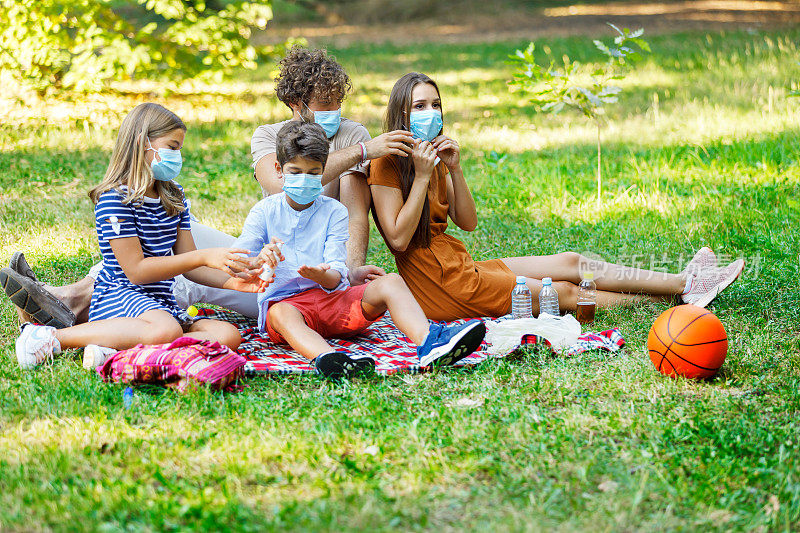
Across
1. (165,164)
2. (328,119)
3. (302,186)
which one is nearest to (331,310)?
(302,186)

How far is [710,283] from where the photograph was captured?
15.4ft

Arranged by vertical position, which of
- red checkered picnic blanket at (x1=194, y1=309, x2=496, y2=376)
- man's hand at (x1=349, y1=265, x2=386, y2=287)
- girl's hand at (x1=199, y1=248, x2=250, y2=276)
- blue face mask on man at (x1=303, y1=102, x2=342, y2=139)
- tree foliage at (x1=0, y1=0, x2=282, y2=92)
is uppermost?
tree foliage at (x1=0, y1=0, x2=282, y2=92)

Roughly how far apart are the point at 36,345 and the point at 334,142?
203 cm

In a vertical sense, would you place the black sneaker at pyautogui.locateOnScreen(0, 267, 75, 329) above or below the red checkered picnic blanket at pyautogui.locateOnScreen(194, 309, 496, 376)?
above

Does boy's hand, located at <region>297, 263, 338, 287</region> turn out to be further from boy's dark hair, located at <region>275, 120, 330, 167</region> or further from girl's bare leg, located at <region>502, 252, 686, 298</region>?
girl's bare leg, located at <region>502, 252, 686, 298</region>

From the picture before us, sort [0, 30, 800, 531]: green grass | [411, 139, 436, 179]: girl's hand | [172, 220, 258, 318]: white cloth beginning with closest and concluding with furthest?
[0, 30, 800, 531]: green grass < [411, 139, 436, 179]: girl's hand < [172, 220, 258, 318]: white cloth

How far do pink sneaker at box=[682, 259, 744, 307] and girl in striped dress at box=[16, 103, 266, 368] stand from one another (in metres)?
2.46

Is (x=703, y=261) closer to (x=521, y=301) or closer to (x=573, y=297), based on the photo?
(x=573, y=297)

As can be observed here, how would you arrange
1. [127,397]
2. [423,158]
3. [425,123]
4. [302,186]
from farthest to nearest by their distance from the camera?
[425,123] < [423,158] < [302,186] < [127,397]

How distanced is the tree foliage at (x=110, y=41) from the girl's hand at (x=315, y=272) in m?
5.97

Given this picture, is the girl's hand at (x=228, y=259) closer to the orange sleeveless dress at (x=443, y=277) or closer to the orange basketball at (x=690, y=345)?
the orange sleeveless dress at (x=443, y=277)

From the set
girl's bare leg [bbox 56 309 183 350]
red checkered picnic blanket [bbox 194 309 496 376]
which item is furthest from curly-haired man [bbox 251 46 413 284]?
girl's bare leg [bbox 56 309 183 350]

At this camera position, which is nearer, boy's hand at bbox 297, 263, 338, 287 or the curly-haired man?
boy's hand at bbox 297, 263, 338, 287

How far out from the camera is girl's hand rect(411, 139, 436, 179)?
4.34 metres
